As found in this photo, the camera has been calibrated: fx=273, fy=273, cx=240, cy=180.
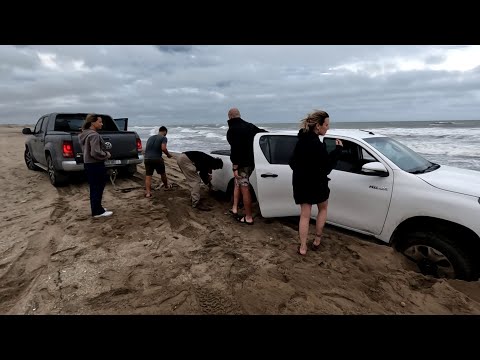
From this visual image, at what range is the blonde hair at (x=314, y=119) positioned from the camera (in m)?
3.21

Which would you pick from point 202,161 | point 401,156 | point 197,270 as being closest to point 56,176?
point 202,161

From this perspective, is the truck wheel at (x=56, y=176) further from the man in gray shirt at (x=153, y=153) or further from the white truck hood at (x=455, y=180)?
the white truck hood at (x=455, y=180)

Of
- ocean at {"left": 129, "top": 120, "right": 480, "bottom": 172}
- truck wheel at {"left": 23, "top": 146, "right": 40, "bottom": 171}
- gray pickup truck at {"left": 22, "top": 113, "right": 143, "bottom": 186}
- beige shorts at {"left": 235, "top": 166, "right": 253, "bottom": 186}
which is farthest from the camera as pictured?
ocean at {"left": 129, "top": 120, "right": 480, "bottom": 172}

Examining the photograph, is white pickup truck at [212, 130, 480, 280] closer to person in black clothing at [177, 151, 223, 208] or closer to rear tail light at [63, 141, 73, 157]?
person in black clothing at [177, 151, 223, 208]

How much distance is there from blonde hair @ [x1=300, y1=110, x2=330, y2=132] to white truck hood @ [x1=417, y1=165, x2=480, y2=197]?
4.44ft

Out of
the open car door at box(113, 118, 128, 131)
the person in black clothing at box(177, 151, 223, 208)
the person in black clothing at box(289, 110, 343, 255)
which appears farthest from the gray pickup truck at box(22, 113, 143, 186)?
the person in black clothing at box(289, 110, 343, 255)

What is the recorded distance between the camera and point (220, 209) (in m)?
5.12

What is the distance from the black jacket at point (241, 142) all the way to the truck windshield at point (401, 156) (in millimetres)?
1696

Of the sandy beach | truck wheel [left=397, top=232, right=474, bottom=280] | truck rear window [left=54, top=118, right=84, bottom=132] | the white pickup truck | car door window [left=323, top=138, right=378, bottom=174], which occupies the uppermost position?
truck rear window [left=54, top=118, right=84, bottom=132]

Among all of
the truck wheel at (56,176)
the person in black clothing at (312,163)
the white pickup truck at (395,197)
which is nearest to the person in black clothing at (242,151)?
the white pickup truck at (395,197)

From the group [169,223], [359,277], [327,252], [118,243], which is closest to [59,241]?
[118,243]

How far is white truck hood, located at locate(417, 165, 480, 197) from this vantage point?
292 cm
